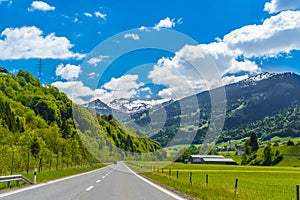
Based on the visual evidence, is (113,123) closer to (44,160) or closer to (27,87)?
(27,87)

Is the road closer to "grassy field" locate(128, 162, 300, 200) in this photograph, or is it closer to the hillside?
"grassy field" locate(128, 162, 300, 200)

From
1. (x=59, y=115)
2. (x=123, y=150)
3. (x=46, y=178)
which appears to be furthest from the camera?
(x=123, y=150)

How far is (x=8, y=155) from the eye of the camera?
32719mm

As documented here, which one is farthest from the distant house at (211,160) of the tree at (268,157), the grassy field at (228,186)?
the grassy field at (228,186)

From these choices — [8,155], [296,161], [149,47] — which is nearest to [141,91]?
[149,47]

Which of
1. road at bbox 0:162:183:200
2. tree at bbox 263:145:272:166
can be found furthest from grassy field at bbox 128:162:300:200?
tree at bbox 263:145:272:166

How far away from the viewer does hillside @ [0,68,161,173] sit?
6775cm

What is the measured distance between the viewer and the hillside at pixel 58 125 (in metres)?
67.8

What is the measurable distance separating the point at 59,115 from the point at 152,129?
5171 cm

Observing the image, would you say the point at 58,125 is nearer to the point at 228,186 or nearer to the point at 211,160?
the point at 211,160

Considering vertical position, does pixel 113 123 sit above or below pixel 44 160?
above

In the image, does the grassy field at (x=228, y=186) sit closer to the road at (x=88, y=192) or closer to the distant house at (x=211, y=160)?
the road at (x=88, y=192)

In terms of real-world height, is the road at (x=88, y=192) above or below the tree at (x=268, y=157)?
above

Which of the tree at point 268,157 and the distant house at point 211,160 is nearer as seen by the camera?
the tree at point 268,157
